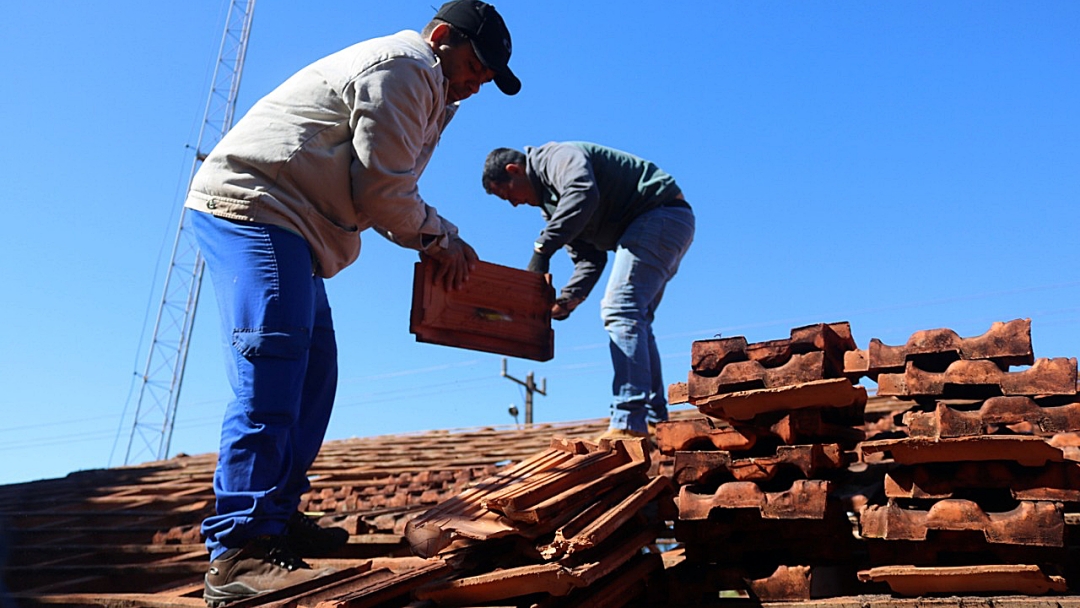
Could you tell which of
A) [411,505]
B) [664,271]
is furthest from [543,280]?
[411,505]

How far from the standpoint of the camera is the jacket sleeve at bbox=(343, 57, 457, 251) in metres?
2.94

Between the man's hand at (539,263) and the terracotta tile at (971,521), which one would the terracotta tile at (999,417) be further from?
the man's hand at (539,263)

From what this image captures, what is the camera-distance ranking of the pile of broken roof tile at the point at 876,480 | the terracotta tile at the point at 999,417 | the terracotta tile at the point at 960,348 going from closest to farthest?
the pile of broken roof tile at the point at 876,480, the terracotta tile at the point at 999,417, the terracotta tile at the point at 960,348

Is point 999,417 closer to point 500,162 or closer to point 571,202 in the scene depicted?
point 571,202

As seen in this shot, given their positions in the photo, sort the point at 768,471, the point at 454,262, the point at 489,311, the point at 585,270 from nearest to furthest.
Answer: the point at 768,471, the point at 454,262, the point at 489,311, the point at 585,270

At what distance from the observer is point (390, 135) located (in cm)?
296

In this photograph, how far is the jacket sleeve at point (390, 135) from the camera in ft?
9.63

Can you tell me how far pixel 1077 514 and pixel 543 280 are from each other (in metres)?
2.40

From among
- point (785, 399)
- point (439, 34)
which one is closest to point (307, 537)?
point (785, 399)

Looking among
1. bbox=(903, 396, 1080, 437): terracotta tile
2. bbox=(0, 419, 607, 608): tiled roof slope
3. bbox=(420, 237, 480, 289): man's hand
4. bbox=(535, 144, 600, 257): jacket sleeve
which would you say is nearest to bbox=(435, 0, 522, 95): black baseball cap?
bbox=(420, 237, 480, 289): man's hand

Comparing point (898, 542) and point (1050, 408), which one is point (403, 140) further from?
point (1050, 408)

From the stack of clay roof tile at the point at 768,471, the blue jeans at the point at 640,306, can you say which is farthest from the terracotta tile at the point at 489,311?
the stack of clay roof tile at the point at 768,471

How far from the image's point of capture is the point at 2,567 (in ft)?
14.0

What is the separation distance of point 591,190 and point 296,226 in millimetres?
2139
